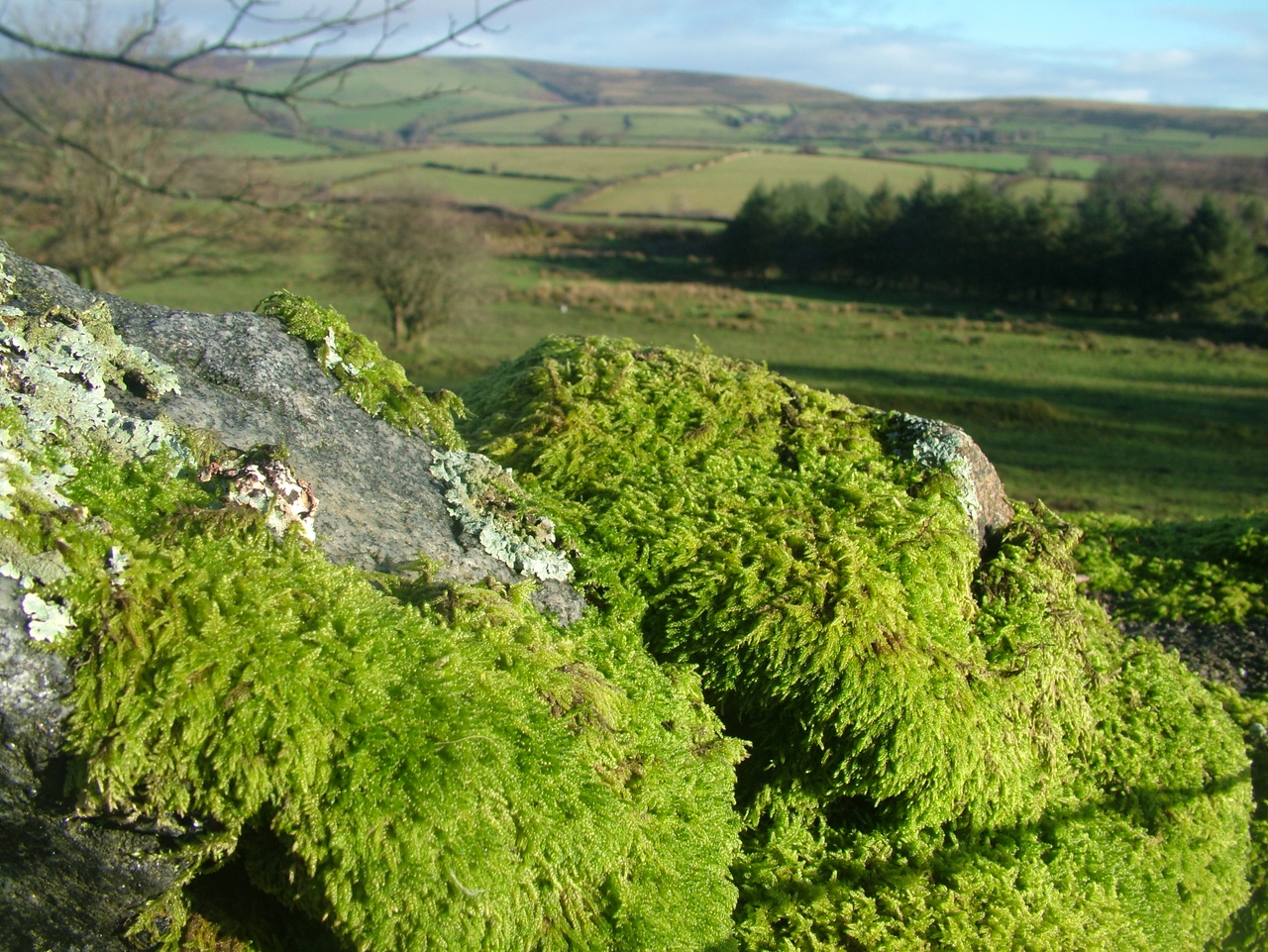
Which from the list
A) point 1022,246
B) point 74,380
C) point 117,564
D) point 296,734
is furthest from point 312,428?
point 1022,246

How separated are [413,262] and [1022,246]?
36.8m

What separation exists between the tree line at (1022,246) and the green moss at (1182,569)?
164 ft

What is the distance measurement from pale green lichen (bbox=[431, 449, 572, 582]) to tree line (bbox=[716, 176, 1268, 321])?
54.4 m

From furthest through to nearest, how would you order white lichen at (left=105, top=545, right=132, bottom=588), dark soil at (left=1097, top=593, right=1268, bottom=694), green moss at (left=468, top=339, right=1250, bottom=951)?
dark soil at (left=1097, top=593, right=1268, bottom=694), green moss at (left=468, top=339, right=1250, bottom=951), white lichen at (left=105, top=545, right=132, bottom=588)

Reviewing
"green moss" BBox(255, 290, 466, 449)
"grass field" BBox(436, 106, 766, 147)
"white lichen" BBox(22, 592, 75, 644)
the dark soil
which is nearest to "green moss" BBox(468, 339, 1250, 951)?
"green moss" BBox(255, 290, 466, 449)

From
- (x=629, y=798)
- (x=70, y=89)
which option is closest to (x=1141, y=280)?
(x=70, y=89)

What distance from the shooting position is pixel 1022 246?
52.2m

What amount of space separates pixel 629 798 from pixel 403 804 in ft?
2.25

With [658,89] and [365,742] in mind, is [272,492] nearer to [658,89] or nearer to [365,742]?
[365,742]

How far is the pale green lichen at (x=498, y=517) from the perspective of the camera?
307 centimetres

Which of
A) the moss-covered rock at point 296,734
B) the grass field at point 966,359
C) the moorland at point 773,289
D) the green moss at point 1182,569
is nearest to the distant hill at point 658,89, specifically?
the moorland at point 773,289

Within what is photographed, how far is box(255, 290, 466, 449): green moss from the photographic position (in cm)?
328

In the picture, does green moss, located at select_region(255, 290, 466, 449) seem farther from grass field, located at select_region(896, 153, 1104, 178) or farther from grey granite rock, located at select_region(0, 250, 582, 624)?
grass field, located at select_region(896, 153, 1104, 178)

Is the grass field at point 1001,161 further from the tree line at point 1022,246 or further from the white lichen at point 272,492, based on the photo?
the white lichen at point 272,492
